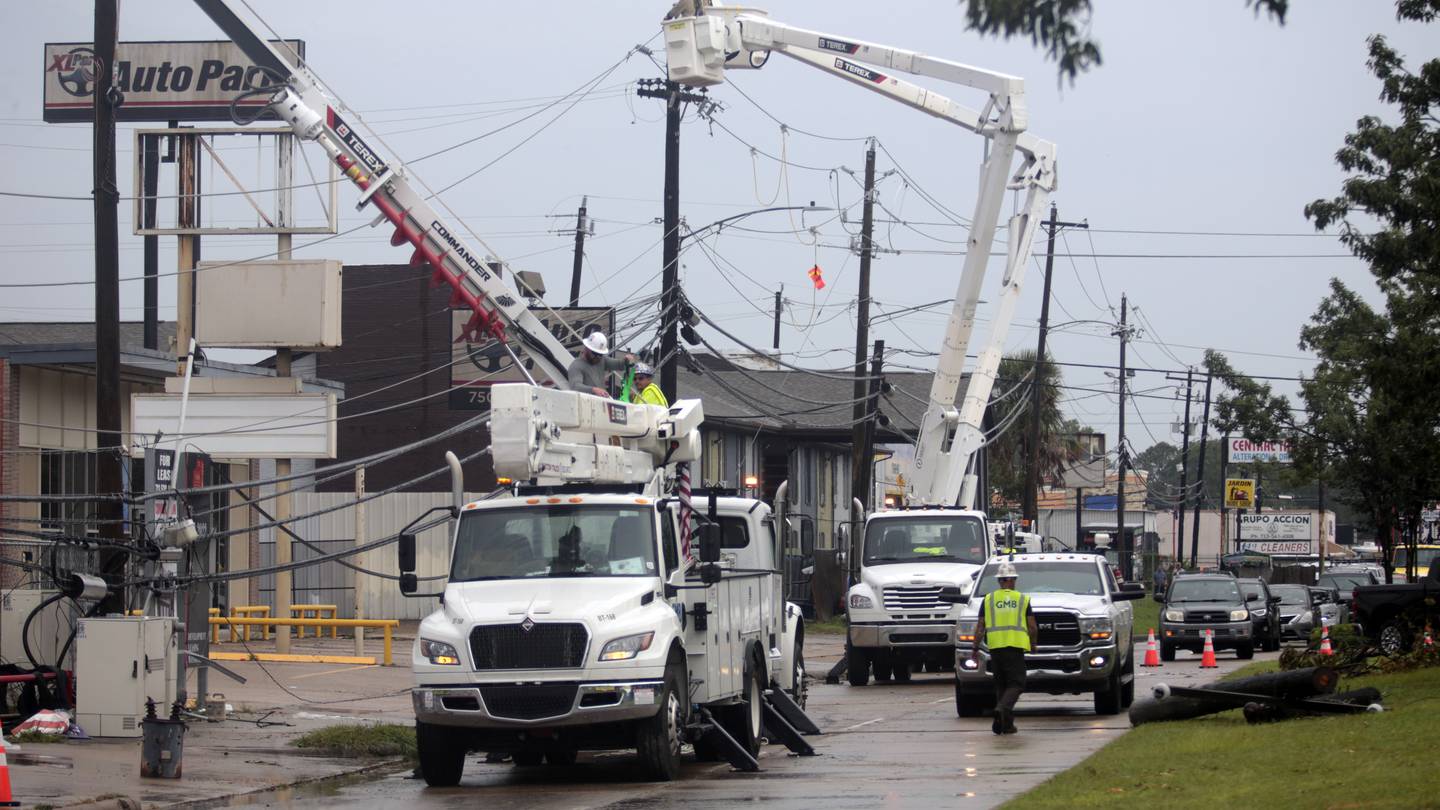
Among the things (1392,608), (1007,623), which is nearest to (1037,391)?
(1392,608)

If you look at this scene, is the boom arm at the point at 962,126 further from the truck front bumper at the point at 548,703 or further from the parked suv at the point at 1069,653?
the truck front bumper at the point at 548,703

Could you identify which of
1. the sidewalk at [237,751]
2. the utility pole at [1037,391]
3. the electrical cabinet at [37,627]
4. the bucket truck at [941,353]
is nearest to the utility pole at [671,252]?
the bucket truck at [941,353]

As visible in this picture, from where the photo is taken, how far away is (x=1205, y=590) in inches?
1403

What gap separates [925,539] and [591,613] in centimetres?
1396

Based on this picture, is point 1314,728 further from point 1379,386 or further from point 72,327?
point 72,327

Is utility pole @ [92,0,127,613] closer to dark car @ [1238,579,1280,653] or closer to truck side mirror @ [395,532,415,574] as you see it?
truck side mirror @ [395,532,415,574]

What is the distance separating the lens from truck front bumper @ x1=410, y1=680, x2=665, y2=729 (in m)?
14.1

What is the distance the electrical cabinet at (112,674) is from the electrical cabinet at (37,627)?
2.11 metres

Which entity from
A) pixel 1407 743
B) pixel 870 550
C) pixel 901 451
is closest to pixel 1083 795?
pixel 1407 743

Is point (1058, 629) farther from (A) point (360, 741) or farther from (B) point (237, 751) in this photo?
(B) point (237, 751)

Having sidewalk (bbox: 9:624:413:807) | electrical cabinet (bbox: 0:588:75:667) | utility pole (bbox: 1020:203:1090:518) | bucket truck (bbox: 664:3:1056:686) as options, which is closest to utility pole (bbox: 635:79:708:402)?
bucket truck (bbox: 664:3:1056:686)

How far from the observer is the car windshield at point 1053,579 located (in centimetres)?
2197

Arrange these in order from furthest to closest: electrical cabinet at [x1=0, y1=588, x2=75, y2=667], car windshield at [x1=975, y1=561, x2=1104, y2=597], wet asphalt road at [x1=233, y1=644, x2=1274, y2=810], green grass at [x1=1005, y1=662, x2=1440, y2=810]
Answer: car windshield at [x1=975, y1=561, x2=1104, y2=597], electrical cabinet at [x1=0, y1=588, x2=75, y2=667], wet asphalt road at [x1=233, y1=644, x2=1274, y2=810], green grass at [x1=1005, y1=662, x2=1440, y2=810]

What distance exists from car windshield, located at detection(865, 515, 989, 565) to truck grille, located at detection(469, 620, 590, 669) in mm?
13669
